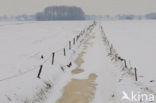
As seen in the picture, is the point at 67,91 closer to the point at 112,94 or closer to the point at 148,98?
the point at 112,94

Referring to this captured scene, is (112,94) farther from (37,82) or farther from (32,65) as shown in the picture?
(32,65)

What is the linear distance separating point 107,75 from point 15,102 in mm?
6809

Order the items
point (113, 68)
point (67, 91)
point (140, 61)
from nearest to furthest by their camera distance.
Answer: point (67, 91), point (113, 68), point (140, 61)

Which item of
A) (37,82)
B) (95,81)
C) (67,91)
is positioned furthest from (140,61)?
(37,82)

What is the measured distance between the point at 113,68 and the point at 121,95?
18.6ft

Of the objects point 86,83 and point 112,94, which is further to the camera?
point 86,83

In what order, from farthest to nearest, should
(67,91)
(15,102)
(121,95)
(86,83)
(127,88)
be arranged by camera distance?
(86,83) < (67,91) < (127,88) < (121,95) < (15,102)

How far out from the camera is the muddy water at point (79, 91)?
31.8 ft

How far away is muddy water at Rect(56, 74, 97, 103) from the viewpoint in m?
9.68

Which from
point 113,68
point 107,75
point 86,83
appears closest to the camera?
point 86,83

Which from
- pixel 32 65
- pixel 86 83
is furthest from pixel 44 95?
pixel 32 65

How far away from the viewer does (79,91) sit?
1080 cm

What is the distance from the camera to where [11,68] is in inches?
558

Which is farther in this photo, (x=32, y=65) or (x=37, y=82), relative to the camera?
(x=32, y=65)
